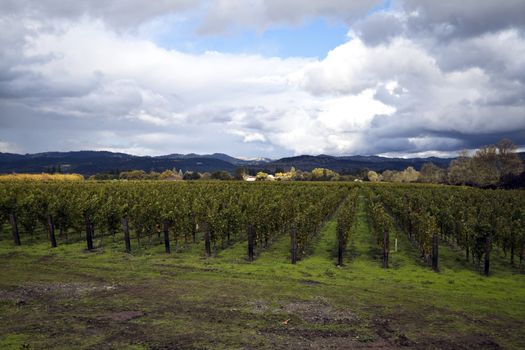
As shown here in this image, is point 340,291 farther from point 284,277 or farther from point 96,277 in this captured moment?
point 96,277

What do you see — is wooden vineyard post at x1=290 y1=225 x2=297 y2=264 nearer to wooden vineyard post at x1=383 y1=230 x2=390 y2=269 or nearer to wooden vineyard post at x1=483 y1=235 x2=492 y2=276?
wooden vineyard post at x1=383 y1=230 x2=390 y2=269

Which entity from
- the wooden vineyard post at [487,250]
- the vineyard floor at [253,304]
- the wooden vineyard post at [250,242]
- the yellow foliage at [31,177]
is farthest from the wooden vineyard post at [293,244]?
the yellow foliage at [31,177]

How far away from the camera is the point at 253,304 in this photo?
511 inches

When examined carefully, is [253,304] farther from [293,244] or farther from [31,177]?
[31,177]

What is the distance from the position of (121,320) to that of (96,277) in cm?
586

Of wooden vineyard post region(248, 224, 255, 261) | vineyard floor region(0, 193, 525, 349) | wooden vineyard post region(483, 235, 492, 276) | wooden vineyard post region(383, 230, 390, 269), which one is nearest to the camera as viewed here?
vineyard floor region(0, 193, 525, 349)

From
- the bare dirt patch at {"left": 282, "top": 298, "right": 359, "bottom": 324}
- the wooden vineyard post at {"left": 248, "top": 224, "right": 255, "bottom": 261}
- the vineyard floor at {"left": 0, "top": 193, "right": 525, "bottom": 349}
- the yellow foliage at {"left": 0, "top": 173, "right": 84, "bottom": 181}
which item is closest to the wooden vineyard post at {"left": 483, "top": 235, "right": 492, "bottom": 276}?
the vineyard floor at {"left": 0, "top": 193, "right": 525, "bottom": 349}

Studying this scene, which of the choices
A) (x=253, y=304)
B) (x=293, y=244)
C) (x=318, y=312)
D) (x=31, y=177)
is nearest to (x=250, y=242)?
(x=293, y=244)

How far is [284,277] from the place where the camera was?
17000mm

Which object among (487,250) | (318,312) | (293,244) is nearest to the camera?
(318,312)

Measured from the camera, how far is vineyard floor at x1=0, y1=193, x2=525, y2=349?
10.2 meters

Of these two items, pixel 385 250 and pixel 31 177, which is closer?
pixel 385 250

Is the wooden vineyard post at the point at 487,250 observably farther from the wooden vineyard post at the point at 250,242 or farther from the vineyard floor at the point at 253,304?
the wooden vineyard post at the point at 250,242

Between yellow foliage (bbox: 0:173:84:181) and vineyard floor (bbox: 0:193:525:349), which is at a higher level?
yellow foliage (bbox: 0:173:84:181)
